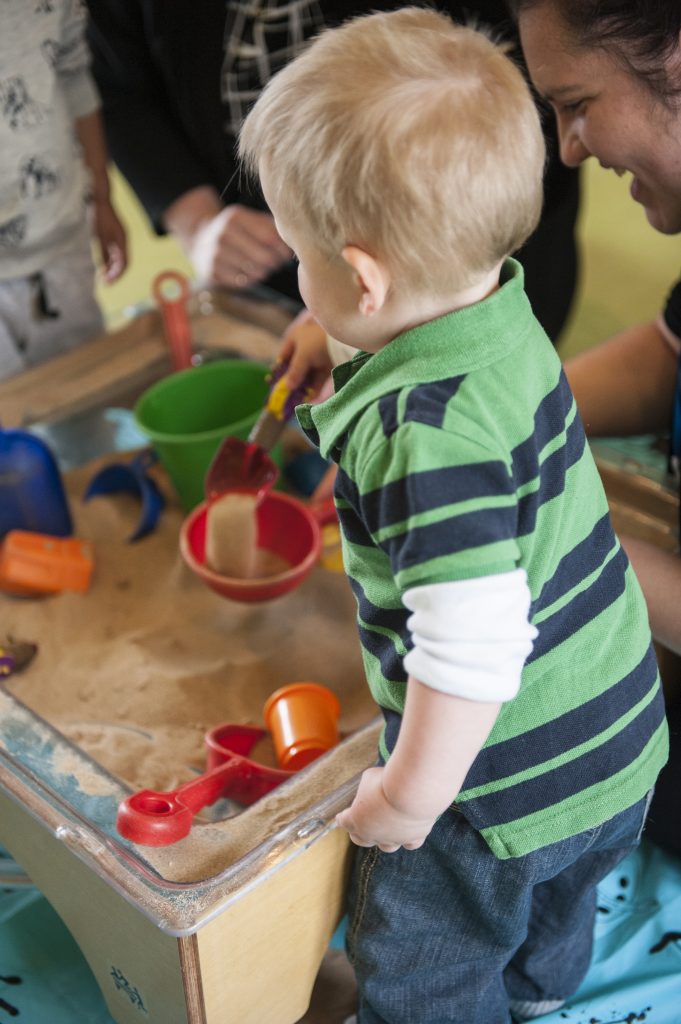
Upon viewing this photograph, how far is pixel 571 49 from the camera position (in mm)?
832

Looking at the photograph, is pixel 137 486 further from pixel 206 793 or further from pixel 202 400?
pixel 206 793

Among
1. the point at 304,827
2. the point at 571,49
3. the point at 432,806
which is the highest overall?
the point at 571,49

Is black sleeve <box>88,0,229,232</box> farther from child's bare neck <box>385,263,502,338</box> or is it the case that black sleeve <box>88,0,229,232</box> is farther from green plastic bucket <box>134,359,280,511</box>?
child's bare neck <box>385,263,502,338</box>

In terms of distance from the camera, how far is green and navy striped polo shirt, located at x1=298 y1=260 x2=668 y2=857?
0.61m

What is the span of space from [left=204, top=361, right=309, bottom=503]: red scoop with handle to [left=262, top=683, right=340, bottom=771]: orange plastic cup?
25cm

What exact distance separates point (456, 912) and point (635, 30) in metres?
0.69

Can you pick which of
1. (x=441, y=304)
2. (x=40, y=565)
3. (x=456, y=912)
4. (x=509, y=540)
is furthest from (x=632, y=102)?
(x=40, y=565)

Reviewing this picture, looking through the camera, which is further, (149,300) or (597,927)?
(149,300)

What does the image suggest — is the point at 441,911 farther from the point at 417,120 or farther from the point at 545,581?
the point at 417,120

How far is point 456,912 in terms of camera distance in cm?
81

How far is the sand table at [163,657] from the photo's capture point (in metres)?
1.03

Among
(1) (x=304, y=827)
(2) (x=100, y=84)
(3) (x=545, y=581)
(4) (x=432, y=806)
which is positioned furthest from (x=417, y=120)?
(2) (x=100, y=84)

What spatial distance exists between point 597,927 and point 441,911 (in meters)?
0.35

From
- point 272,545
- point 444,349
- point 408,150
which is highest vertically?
point 408,150
